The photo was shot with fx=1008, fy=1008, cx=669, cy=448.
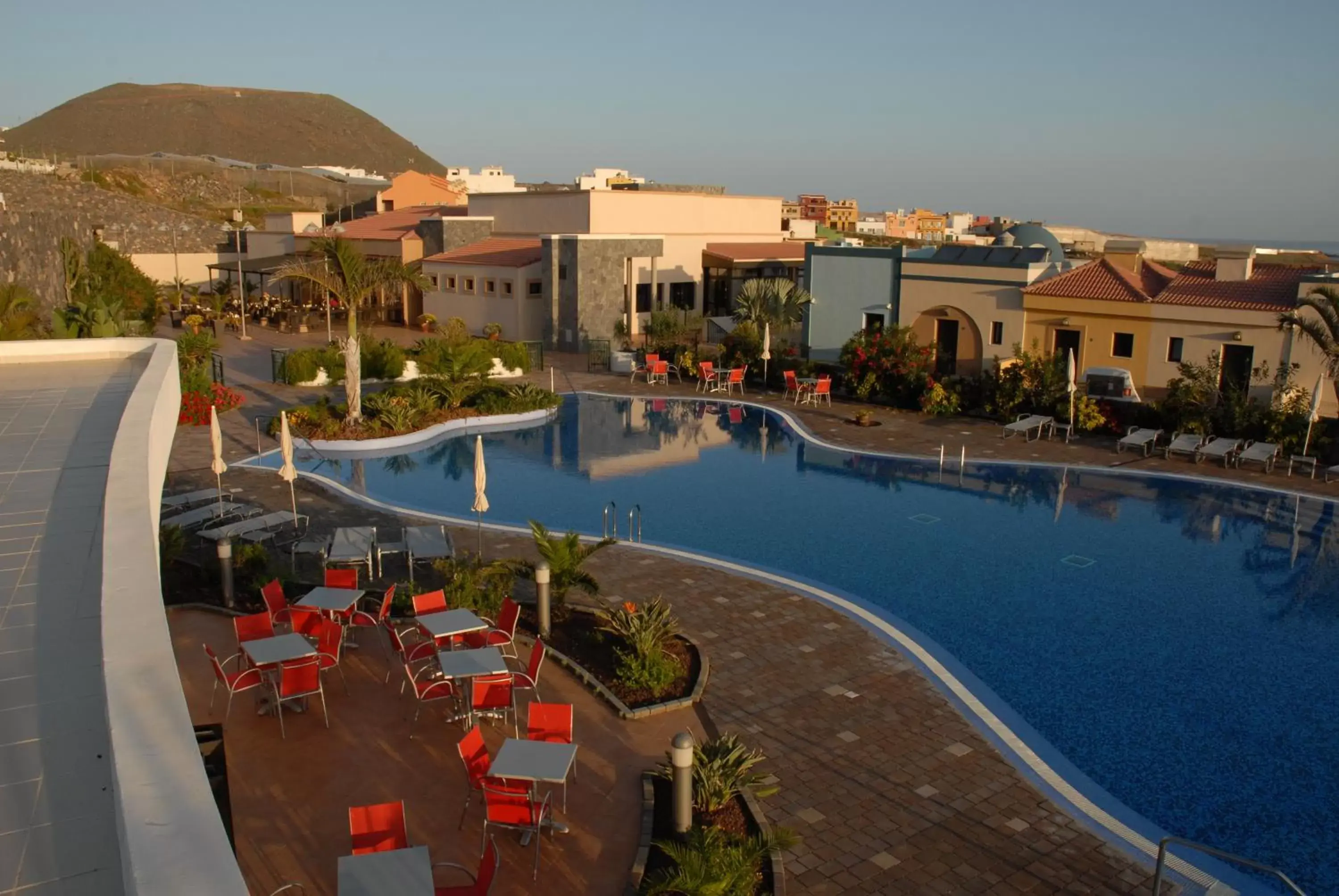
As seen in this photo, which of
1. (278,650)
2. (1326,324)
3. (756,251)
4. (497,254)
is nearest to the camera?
(278,650)

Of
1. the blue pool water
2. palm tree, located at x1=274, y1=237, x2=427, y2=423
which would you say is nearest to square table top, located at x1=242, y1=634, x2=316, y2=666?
the blue pool water

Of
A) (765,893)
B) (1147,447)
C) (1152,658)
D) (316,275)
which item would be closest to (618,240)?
(316,275)

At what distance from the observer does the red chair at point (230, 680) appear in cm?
891

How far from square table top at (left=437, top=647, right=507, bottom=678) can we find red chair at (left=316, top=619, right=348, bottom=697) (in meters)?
1.10

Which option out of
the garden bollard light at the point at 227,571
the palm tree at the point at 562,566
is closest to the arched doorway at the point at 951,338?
the palm tree at the point at 562,566

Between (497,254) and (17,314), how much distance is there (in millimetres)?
16968

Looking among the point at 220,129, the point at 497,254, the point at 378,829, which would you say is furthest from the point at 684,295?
the point at 220,129

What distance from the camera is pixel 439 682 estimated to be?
366 inches

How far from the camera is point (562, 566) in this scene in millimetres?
11477

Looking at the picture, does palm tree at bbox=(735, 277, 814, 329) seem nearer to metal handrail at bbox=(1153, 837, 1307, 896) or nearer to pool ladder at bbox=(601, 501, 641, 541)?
pool ladder at bbox=(601, 501, 641, 541)

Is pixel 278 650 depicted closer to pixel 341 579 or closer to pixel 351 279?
pixel 341 579

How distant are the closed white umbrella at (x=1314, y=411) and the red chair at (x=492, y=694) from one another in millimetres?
16055

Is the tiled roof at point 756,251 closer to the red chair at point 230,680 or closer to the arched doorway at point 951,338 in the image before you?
the arched doorway at point 951,338

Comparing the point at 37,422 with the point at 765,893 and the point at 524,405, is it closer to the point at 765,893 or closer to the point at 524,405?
the point at 765,893
